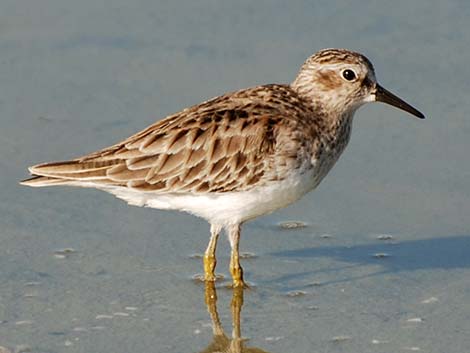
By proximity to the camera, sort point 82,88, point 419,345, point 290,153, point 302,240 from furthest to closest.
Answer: point 82,88 < point 302,240 < point 290,153 < point 419,345

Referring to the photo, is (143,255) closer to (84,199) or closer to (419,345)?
(84,199)

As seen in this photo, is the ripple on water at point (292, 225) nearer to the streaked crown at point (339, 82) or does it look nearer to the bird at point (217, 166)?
the bird at point (217, 166)

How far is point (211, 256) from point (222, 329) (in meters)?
0.91

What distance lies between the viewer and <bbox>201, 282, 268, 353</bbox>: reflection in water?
35.3 feet

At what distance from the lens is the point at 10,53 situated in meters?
15.4

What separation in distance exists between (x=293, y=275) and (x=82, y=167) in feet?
6.73

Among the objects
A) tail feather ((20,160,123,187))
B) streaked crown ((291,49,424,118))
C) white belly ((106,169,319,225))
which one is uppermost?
streaked crown ((291,49,424,118))

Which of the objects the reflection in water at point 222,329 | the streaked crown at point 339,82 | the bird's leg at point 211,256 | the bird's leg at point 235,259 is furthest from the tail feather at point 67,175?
the streaked crown at point 339,82

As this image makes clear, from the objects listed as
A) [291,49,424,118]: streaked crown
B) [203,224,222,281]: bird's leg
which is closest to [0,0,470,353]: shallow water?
[203,224,222,281]: bird's leg

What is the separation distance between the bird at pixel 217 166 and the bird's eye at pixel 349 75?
546 millimetres

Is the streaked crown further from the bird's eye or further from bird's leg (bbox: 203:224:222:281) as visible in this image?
bird's leg (bbox: 203:224:222:281)

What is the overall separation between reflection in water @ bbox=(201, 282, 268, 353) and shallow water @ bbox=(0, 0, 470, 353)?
19 mm

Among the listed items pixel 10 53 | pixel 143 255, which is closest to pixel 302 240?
pixel 143 255

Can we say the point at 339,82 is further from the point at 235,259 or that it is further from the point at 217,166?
the point at 235,259
